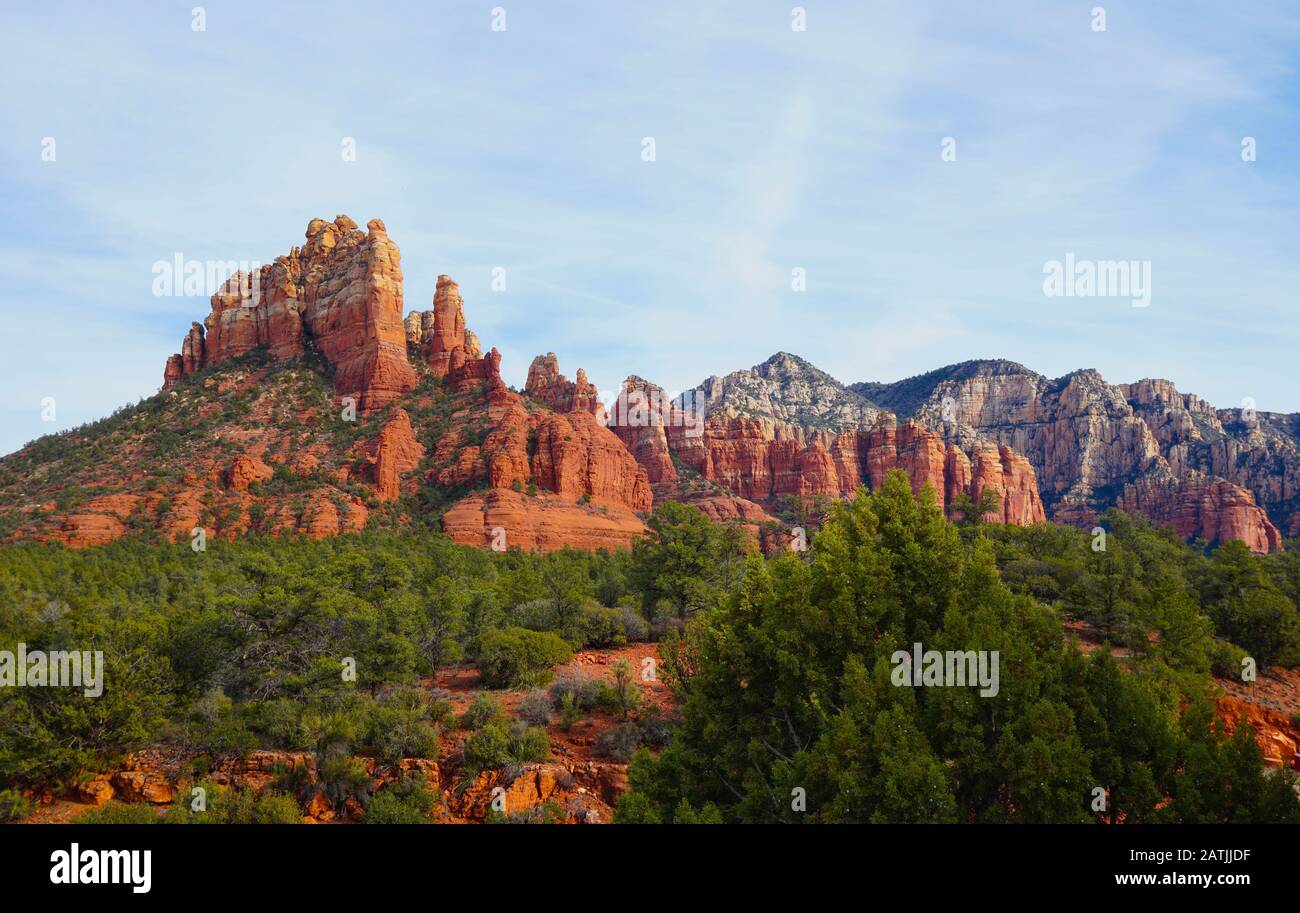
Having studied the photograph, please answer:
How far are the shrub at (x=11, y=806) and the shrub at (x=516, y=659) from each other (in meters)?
14.1

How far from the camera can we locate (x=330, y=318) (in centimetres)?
9844

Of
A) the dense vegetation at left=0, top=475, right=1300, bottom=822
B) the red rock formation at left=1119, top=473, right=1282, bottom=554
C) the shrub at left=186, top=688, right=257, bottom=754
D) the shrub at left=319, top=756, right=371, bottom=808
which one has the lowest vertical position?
the shrub at left=319, top=756, right=371, bottom=808

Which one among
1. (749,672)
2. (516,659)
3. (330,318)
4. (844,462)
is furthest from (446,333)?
(749,672)

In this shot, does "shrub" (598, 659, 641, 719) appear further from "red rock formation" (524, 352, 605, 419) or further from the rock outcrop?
the rock outcrop

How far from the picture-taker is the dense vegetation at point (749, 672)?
461 inches

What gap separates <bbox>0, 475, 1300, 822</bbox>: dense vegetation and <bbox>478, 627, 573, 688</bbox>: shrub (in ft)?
0.36

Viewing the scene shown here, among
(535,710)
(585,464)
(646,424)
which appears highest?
(646,424)

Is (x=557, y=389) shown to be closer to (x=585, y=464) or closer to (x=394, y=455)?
(x=585, y=464)

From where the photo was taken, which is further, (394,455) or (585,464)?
(585,464)

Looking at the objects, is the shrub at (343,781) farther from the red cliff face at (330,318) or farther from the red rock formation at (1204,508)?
the red rock formation at (1204,508)

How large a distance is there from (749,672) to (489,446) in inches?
2895

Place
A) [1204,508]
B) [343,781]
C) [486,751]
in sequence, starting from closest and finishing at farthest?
[343,781] → [486,751] → [1204,508]

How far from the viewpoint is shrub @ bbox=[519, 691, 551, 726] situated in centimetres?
2475

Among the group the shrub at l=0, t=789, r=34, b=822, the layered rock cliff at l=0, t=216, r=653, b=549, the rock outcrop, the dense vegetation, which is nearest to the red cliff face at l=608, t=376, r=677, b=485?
the layered rock cliff at l=0, t=216, r=653, b=549
